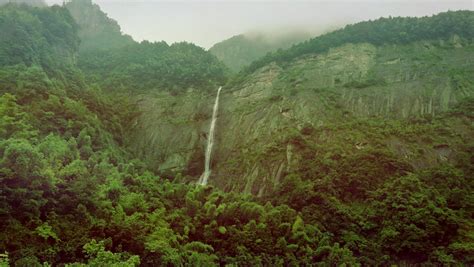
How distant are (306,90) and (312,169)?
12.6 m

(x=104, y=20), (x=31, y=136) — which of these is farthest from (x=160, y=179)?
(x=104, y=20)

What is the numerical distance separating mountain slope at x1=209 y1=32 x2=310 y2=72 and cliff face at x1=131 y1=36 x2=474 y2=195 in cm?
3435

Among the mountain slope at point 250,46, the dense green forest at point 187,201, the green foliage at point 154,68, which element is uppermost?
the mountain slope at point 250,46

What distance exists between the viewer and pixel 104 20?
9250 centimetres

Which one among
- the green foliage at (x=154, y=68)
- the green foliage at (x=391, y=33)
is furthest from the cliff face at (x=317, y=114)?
the green foliage at (x=154, y=68)

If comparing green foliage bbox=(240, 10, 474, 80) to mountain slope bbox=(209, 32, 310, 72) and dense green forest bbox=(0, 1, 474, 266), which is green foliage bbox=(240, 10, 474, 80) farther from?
mountain slope bbox=(209, 32, 310, 72)

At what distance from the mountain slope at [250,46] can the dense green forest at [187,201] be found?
150 ft

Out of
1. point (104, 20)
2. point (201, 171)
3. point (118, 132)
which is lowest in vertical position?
point (201, 171)

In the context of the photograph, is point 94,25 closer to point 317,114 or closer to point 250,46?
point 250,46

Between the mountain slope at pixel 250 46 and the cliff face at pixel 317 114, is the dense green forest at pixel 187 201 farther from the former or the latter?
the mountain slope at pixel 250 46

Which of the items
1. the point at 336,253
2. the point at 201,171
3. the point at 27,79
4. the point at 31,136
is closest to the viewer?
the point at 336,253

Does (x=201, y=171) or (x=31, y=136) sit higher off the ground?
→ (x=31, y=136)

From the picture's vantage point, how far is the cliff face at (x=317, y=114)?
41625 mm

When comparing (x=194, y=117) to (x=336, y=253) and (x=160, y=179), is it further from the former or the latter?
(x=336, y=253)
